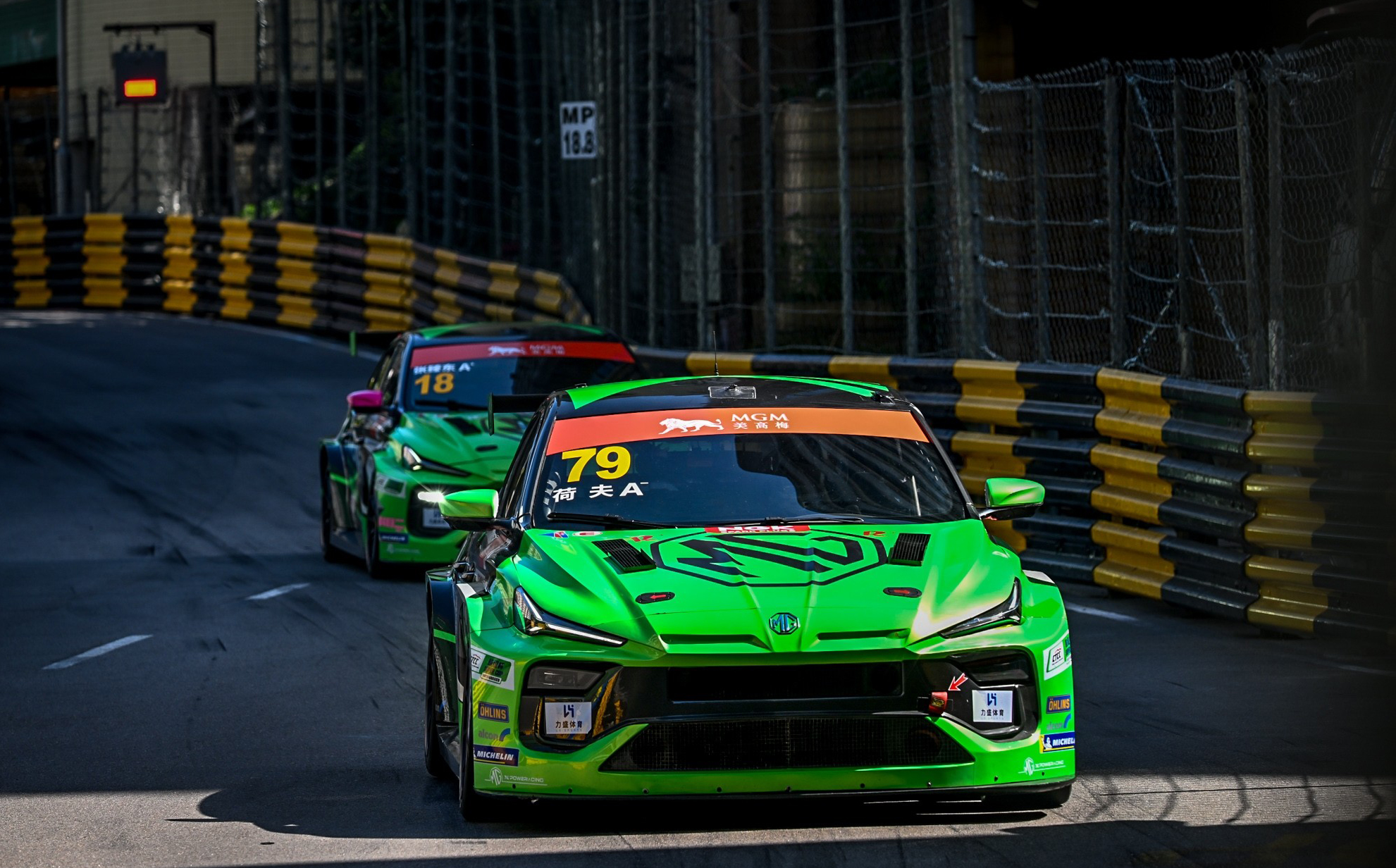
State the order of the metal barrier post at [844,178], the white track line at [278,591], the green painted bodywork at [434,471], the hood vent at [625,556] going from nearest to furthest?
the hood vent at [625,556], the white track line at [278,591], the green painted bodywork at [434,471], the metal barrier post at [844,178]

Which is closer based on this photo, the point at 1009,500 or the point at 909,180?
the point at 1009,500

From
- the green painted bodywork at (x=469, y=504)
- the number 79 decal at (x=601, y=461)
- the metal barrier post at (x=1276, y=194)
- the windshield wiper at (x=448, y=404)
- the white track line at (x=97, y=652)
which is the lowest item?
the white track line at (x=97, y=652)

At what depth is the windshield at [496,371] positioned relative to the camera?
13812 mm

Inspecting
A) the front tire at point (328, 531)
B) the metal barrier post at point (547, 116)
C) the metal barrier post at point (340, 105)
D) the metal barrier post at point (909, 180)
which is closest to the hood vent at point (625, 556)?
the front tire at point (328, 531)

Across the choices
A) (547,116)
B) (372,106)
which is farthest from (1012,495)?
(372,106)

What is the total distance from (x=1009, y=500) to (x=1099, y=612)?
4005 mm

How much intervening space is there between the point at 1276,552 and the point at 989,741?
4.69 meters

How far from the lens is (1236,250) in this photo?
1593 cm

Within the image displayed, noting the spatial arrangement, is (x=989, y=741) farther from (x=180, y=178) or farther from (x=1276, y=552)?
(x=180, y=178)

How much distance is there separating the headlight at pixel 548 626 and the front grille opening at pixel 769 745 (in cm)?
29

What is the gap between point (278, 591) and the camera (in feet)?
41.5

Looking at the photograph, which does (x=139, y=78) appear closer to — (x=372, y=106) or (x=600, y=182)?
(x=372, y=106)

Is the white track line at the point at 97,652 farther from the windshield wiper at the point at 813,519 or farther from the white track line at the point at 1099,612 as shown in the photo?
the white track line at the point at 1099,612

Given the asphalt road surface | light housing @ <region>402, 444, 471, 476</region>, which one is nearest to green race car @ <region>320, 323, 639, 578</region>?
light housing @ <region>402, 444, 471, 476</region>
